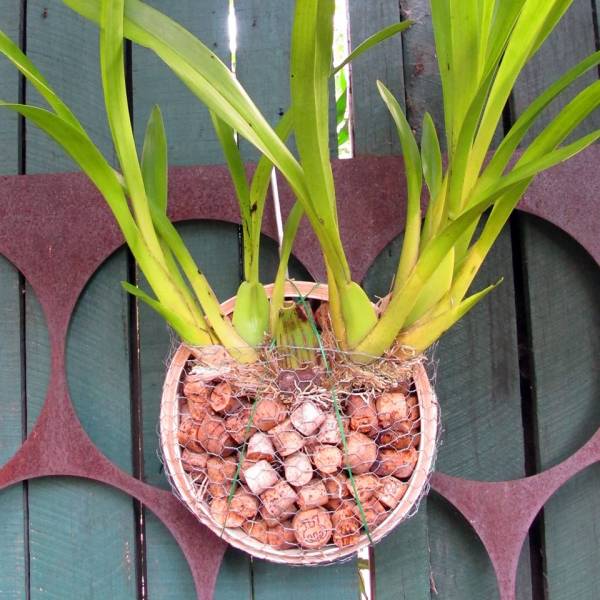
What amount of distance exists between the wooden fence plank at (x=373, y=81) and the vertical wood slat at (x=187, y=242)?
152mm

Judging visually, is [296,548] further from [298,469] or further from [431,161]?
[431,161]

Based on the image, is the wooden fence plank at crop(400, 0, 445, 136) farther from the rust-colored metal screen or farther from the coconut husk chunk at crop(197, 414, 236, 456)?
the coconut husk chunk at crop(197, 414, 236, 456)

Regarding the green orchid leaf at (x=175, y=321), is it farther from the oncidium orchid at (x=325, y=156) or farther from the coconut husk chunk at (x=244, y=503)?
the coconut husk chunk at (x=244, y=503)

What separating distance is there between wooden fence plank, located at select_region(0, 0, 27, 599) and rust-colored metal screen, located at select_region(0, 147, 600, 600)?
0.13 feet

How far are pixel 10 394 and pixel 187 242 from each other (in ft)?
0.84

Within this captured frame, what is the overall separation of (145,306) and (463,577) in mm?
466

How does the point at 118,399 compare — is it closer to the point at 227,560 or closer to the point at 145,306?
the point at 145,306

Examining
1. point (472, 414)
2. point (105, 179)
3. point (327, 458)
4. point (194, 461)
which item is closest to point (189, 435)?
point (194, 461)

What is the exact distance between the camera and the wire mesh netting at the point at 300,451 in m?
0.53

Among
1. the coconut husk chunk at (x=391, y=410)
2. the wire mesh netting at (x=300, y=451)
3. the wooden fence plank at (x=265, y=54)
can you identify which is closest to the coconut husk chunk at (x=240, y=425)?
the wire mesh netting at (x=300, y=451)

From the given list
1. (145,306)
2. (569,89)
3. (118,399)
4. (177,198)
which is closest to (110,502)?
(118,399)

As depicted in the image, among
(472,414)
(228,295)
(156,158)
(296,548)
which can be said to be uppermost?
(156,158)

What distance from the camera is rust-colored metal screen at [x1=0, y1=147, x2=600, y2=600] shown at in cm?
67

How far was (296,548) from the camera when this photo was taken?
557 millimetres
